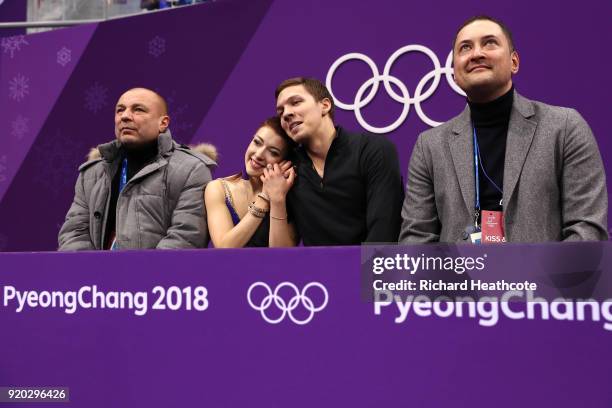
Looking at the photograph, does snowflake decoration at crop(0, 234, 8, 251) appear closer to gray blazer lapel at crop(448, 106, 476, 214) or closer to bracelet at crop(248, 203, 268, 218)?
bracelet at crop(248, 203, 268, 218)

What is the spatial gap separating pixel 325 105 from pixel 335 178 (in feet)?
0.92

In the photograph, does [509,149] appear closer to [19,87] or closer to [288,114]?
[288,114]

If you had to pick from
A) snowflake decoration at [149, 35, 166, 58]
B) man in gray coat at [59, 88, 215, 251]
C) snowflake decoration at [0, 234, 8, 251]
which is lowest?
man in gray coat at [59, 88, 215, 251]

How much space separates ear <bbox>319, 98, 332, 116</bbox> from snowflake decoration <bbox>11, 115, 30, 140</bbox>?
353 centimetres

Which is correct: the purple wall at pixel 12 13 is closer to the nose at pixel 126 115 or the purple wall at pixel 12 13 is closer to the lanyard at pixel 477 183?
the nose at pixel 126 115

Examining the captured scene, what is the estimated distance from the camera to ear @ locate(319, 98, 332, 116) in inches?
91.1

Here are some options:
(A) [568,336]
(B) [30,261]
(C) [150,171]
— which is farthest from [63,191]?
(A) [568,336]

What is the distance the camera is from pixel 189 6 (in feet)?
15.1

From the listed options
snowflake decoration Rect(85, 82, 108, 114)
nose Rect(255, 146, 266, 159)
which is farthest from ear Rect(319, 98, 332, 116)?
snowflake decoration Rect(85, 82, 108, 114)

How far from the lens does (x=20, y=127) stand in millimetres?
5164

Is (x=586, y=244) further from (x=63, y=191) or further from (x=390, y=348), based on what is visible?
(x=63, y=191)

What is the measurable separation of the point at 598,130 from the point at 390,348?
7.94 ft

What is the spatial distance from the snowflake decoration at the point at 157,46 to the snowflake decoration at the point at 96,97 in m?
0.46

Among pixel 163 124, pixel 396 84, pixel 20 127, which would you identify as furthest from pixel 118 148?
pixel 20 127
